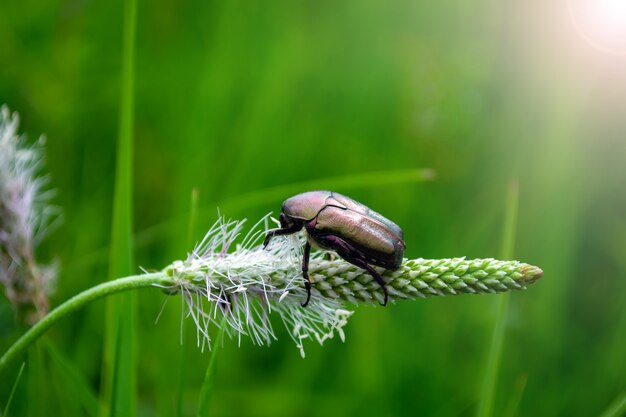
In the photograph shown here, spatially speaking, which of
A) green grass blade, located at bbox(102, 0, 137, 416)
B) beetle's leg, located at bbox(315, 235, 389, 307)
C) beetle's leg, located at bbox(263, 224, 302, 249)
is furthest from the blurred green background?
beetle's leg, located at bbox(315, 235, 389, 307)

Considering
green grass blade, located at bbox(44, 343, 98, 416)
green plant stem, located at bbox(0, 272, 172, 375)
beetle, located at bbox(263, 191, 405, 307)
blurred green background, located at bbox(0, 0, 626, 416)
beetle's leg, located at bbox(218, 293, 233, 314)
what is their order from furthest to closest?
blurred green background, located at bbox(0, 0, 626, 416), green grass blade, located at bbox(44, 343, 98, 416), beetle, located at bbox(263, 191, 405, 307), beetle's leg, located at bbox(218, 293, 233, 314), green plant stem, located at bbox(0, 272, 172, 375)

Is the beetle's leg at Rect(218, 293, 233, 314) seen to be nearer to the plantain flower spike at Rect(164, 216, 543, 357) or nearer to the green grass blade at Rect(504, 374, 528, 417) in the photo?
the plantain flower spike at Rect(164, 216, 543, 357)

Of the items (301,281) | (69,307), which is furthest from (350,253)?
(69,307)

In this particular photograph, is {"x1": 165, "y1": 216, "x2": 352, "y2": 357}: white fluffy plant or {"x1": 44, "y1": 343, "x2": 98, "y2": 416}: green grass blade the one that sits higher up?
{"x1": 165, "y1": 216, "x2": 352, "y2": 357}: white fluffy plant

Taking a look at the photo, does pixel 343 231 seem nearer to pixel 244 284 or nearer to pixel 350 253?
pixel 350 253

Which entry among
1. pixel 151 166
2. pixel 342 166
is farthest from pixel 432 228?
pixel 151 166

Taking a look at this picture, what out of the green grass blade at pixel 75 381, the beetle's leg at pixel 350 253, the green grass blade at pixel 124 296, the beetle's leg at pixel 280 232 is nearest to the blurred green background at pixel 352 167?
the green grass blade at pixel 75 381
